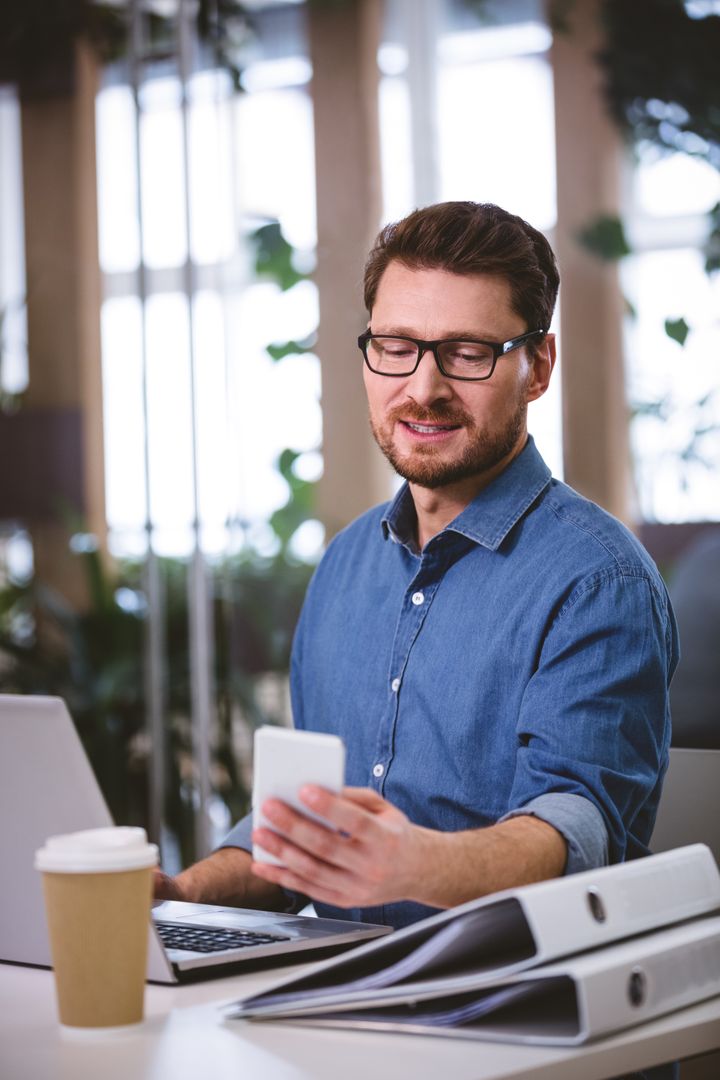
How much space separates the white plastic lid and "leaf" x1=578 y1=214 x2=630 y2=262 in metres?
2.17

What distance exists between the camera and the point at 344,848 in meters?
0.98

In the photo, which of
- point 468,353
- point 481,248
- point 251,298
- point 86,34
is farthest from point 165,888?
point 86,34

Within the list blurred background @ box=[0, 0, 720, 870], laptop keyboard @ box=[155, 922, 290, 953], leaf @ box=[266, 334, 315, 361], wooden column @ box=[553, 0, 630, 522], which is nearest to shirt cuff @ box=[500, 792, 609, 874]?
laptop keyboard @ box=[155, 922, 290, 953]

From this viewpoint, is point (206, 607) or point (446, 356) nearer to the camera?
point (446, 356)

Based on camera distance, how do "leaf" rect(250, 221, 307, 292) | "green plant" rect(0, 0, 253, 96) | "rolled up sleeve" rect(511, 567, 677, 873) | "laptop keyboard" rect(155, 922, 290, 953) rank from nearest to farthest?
"laptop keyboard" rect(155, 922, 290, 953) < "rolled up sleeve" rect(511, 567, 677, 873) < "leaf" rect(250, 221, 307, 292) < "green plant" rect(0, 0, 253, 96)

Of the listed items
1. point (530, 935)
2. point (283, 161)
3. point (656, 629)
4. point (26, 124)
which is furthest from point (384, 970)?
point (26, 124)

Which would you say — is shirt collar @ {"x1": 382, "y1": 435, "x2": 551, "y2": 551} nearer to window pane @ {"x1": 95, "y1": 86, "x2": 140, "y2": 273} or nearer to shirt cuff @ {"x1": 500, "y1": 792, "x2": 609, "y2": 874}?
shirt cuff @ {"x1": 500, "y1": 792, "x2": 609, "y2": 874}

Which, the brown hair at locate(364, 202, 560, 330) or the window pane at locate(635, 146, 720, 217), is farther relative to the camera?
the window pane at locate(635, 146, 720, 217)

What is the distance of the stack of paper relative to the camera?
0.92m

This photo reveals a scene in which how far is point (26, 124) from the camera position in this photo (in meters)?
3.71

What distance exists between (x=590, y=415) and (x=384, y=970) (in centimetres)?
203

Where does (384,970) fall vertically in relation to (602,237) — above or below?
below

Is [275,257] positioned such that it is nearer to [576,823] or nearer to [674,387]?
[674,387]

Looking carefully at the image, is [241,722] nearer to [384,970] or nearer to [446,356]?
[446,356]
